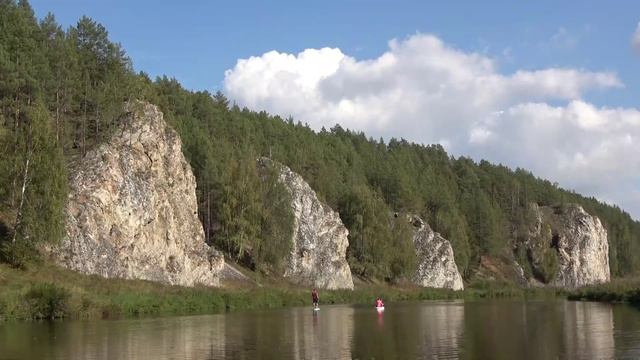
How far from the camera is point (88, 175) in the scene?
7456cm

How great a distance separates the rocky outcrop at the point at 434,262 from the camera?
14238cm

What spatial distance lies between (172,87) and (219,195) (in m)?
44.4

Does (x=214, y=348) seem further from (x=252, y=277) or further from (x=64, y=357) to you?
(x=252, y=277)

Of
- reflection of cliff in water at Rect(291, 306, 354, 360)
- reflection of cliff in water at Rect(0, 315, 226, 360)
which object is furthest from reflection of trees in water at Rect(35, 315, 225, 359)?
reflection of cliff in water at Rect(291, 306, 354, 360)

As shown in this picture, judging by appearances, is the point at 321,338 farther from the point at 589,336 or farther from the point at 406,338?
the point at 589,336

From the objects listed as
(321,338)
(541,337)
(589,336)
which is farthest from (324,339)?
(589,336)

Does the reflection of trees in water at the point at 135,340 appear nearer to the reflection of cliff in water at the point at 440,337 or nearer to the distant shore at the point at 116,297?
the distant shore at the point at 116,297

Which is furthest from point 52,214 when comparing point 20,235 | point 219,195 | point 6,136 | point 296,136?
point 296,136

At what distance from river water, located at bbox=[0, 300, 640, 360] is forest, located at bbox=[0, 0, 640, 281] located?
21.0 meters

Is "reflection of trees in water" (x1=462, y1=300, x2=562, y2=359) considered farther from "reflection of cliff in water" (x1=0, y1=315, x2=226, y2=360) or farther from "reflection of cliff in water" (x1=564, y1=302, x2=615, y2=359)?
"reflection of cliff in water" (x1=0, y1=315, x2=226, y2=360)

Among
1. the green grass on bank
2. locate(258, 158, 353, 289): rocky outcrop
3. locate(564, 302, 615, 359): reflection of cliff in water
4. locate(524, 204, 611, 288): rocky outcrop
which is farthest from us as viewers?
locate(524, 204, 611, 288): rocky outcrop

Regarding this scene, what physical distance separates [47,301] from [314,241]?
66.6m

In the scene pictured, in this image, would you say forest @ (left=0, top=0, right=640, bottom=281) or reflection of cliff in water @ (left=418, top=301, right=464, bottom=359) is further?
forest @ (left=0, top=0, right=640, bottom=281)

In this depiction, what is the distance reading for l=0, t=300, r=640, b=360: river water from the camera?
30.6 meters
